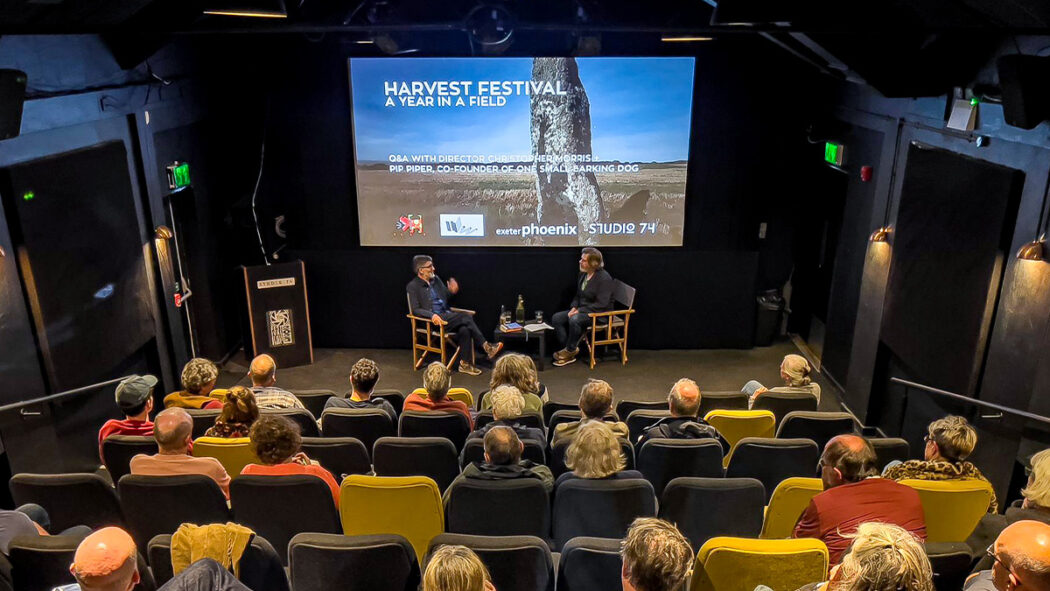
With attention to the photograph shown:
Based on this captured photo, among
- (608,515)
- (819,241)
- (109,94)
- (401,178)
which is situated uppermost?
(109,94)

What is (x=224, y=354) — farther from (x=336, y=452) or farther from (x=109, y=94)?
(x=336, y=452)

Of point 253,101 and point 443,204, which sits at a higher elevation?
point 253,101

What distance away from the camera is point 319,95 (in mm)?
8148

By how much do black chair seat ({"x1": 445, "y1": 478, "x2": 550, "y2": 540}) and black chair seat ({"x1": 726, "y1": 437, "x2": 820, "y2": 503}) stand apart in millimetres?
1190

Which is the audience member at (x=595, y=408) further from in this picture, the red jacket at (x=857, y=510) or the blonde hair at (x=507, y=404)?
the red jacket at (x=857, y=510)

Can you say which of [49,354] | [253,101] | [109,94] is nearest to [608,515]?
[49,354]

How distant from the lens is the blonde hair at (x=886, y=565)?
7.25 feet

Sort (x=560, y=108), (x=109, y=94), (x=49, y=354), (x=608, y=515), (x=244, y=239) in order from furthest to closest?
1. (x=244, y=239)
2. (x=560, y=108)
3. (x=109, y=94)
4. (x=49, y=354)
5. (x=608, y=515)

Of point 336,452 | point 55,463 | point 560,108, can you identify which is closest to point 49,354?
point 55,463

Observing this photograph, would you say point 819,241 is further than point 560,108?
Yes

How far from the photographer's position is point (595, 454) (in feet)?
11.4

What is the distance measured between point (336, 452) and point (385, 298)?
4.68 meters

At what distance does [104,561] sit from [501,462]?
1.69m

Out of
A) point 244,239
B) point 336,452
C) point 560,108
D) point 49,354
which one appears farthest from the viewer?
point 244,239
